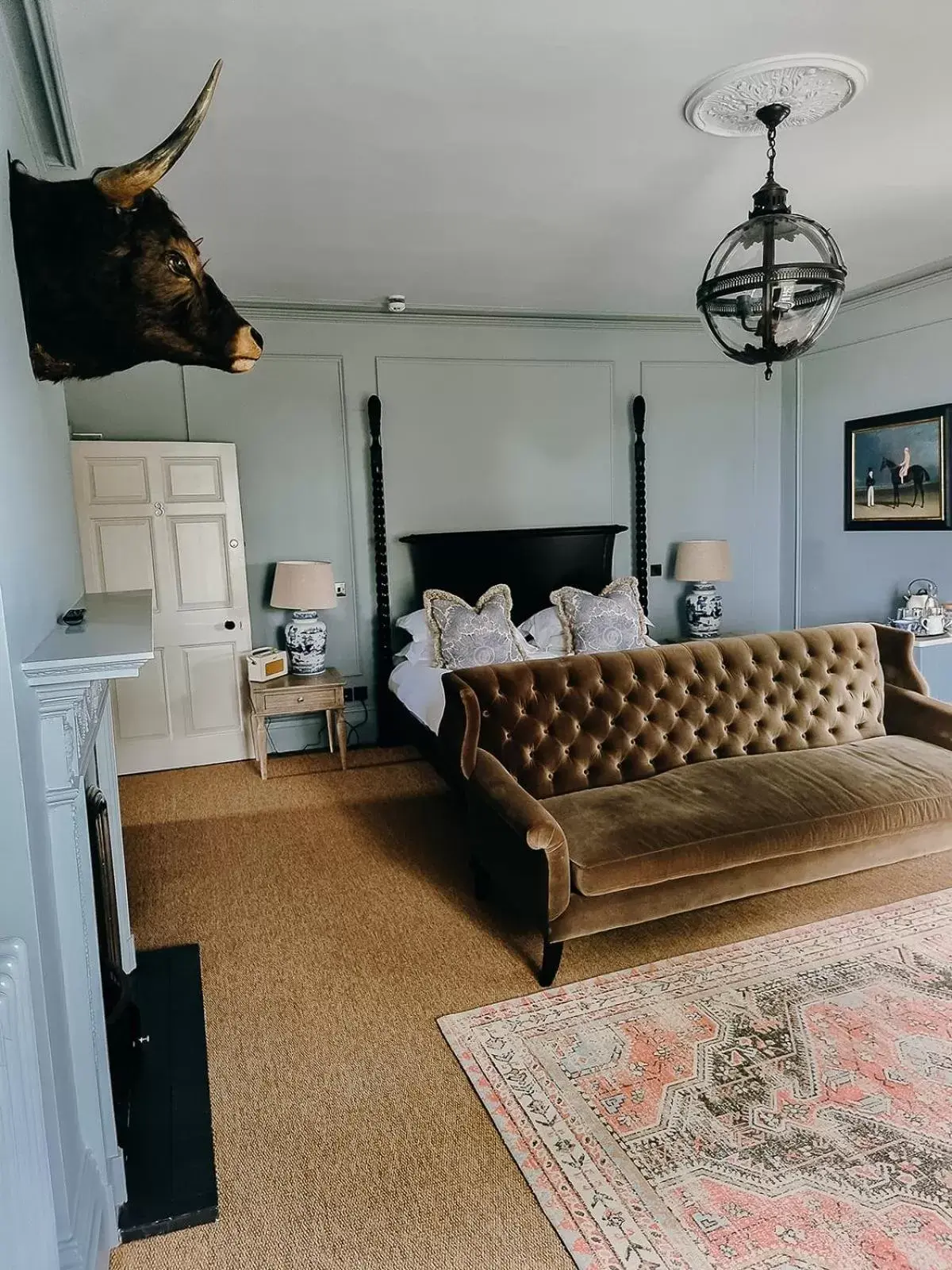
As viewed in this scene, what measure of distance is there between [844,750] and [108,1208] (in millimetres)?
2809

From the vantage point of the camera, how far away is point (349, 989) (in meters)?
2.52

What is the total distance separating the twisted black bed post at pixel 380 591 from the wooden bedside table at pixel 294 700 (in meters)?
0.39

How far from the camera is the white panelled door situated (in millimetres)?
4410

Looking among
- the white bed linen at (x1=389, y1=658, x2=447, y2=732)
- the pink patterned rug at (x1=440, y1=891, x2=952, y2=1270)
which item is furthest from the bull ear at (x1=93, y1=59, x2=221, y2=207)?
the white bed linen at (x1=389, y1=658, x2=447, y2=732)

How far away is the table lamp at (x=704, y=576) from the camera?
5.33 metres

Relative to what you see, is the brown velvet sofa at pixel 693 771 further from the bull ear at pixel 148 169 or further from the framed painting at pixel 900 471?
the bull ear at pixel 148 169

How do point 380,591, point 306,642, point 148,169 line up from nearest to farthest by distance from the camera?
point 148,169, point 306,642, point 380,591

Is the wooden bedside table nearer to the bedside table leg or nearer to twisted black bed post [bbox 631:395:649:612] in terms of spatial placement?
the bedside table leg

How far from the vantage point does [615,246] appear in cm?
389

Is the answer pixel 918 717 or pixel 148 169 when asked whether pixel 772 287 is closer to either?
pixel 148 169

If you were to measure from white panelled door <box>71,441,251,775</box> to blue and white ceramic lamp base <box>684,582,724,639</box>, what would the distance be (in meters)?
2.87

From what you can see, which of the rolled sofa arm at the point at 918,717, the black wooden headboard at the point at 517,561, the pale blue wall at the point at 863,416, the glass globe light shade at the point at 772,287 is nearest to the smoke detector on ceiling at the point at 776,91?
the glass globe light shade at the point at 772,287

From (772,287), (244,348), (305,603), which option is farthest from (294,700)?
(772,287)

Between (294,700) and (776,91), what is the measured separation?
135 inches
